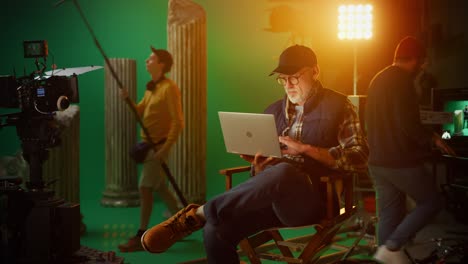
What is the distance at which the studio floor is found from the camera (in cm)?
430

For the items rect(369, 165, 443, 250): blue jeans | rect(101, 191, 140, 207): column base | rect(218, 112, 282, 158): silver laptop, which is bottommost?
rect(101, 191, 140, 207): column base

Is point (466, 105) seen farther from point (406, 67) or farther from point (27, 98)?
point (27, 98)

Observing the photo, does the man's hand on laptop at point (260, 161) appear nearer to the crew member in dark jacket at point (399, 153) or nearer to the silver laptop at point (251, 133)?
the silver laptop at point (251, 133)

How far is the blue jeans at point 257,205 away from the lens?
2.88m

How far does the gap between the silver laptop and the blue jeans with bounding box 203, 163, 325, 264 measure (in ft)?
0.38

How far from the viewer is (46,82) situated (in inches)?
151

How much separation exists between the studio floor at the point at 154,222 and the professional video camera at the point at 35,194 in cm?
49

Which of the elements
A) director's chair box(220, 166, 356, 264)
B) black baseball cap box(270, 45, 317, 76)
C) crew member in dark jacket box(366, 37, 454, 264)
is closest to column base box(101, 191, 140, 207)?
director's chair box(220, 166, 356, 264)

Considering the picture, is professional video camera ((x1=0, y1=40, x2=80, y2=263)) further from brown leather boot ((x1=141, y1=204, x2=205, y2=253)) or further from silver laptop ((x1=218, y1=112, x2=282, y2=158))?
silver laptop ((x1=218, y1=112, x2=282, y2=158))

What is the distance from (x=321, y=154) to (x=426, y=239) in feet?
7.44

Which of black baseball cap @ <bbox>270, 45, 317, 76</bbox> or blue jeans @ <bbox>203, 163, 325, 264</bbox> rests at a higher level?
black baseball cap @ <bbox>270, 45, 317, 76</bbox>

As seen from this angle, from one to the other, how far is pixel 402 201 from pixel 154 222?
2610 mm

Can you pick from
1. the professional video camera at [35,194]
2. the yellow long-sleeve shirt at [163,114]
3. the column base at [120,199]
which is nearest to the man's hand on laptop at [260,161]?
the professional video camera at [35,194]

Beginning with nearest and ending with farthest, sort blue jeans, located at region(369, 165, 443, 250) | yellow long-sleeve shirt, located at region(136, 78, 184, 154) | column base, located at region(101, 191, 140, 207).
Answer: blue jeans, located at region(369, 165, 443, 250), yellow long-sleeve shirt, located at region(136, 78, 184, 154), column base, located at region(101, 191, 140, 207)
